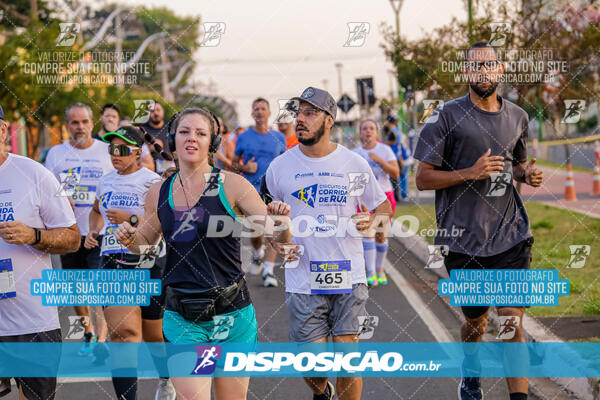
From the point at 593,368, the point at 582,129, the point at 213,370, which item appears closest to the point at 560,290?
the point at 593,368

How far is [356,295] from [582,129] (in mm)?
39693

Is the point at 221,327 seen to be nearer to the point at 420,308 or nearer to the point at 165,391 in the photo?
the point at 165,391

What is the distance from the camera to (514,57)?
11984 millimetres

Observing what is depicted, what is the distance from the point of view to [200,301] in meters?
4.41

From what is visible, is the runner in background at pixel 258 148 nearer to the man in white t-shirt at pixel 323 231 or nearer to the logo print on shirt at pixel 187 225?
the man in white t-shirt at pixel 323 231

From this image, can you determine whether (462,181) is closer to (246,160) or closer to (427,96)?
(246,160)

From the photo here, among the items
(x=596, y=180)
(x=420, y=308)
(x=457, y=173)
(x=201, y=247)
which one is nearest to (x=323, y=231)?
(x=457, y=173)

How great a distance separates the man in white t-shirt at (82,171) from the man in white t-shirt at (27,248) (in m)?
3.27

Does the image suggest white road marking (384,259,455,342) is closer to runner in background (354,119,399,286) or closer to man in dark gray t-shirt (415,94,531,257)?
runner in background (354,119,399,286)

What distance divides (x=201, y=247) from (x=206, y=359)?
591 millimetres

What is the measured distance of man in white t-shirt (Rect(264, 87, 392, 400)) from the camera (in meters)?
5.50

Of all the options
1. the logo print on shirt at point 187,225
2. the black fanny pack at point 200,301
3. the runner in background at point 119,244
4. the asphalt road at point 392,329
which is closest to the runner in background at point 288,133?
the asphalt road at point 392,329

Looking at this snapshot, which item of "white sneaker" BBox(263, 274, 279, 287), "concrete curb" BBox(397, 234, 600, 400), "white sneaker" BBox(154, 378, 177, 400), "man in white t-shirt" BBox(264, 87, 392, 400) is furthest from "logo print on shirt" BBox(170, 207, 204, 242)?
"white sneaker" BBox(263, 274, 279, 287)

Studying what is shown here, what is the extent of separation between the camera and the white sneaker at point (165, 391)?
615 centimetres
